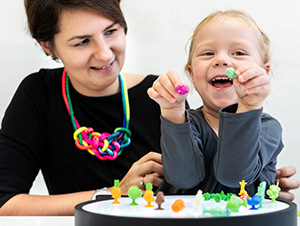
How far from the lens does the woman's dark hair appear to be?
1.22m

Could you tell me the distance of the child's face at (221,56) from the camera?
2.96ft

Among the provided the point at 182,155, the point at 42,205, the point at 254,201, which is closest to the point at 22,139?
the point at 42,205

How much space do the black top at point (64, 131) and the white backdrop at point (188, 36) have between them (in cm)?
56

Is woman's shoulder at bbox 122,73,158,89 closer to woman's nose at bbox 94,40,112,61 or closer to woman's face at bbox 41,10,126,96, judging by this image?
woman's face at bbox 41,10,126,96

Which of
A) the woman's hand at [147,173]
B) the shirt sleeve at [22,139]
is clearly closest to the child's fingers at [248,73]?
the woman's hand at [147,173]

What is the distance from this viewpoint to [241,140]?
748 millimetres

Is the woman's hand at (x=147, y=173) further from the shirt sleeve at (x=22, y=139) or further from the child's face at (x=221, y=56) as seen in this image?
the shirt sleeve at (x=22, y=139)

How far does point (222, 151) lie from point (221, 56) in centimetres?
25

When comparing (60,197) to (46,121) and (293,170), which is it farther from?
(293,170)

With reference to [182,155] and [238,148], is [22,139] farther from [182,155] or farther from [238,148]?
[238,148]

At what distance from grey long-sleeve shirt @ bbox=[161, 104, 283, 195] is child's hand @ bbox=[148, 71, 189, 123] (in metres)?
0.02

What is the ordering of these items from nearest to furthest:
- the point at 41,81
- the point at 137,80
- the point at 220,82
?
the point at 220,82
the point at 41,81
the point at 137,80

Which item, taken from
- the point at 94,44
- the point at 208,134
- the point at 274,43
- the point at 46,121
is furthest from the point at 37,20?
the point at 274,43

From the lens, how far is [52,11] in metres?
1.26
